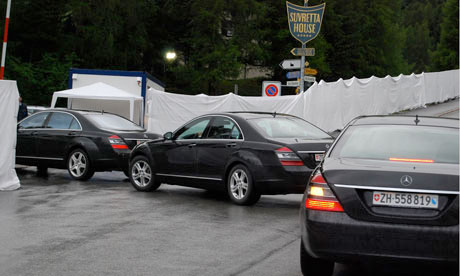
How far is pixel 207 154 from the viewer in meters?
11.5

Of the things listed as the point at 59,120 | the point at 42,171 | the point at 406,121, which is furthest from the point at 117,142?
the point at 406,121

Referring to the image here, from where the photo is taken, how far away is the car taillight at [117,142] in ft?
47.4

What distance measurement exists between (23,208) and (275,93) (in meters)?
16.6

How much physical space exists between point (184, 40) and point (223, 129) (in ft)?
168

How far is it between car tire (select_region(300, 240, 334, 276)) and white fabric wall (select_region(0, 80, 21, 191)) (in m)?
8.04

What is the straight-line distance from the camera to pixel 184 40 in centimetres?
6191

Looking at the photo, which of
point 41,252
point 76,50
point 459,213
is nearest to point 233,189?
point 41,252

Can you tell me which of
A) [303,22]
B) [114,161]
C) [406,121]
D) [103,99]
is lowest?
[114,161]

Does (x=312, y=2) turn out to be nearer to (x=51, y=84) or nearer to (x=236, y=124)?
(x=51, y=84)

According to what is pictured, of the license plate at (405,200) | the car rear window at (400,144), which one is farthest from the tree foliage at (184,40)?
the license plate at (405,200)

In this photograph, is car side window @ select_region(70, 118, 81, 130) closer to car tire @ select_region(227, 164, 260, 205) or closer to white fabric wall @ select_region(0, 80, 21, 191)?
white fabric wall @ select_region(0, 80, 21, 191)

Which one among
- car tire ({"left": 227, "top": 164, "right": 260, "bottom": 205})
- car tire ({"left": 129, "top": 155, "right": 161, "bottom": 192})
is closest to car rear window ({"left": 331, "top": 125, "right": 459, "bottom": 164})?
car tire ({"left": 227, "top": 164, "right": 260, "bottom": 205})

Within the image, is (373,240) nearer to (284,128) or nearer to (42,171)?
(284,128)

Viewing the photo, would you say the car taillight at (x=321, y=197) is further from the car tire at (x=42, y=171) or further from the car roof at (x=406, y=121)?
the car tire at (x=42, y=171)
